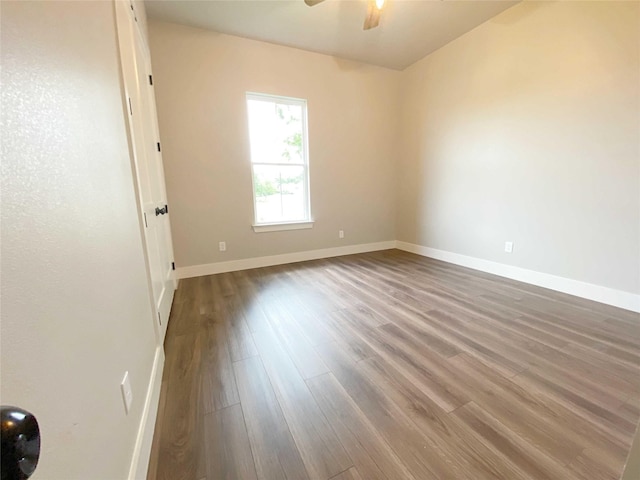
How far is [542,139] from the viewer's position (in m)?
2.75

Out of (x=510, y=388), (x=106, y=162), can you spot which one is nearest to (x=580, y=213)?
(x=510, y=388)

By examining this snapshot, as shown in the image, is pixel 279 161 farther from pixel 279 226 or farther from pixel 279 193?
pixel 279 226

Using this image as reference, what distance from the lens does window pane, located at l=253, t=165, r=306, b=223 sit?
145 inches

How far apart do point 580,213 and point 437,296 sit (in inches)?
61.4

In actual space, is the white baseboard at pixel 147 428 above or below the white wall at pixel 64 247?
below

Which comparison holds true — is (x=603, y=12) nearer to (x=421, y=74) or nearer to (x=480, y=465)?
(x=421, y=74)

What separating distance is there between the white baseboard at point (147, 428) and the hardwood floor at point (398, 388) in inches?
1.8

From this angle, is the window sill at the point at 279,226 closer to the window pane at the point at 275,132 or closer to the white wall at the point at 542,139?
the window pane at the point at 275,132

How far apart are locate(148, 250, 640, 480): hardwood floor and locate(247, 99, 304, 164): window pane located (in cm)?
207

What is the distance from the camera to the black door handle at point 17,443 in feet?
0.82

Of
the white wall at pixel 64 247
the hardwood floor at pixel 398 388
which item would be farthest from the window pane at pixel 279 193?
the white wall at pixel 64 247

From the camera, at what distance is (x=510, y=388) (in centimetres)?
142

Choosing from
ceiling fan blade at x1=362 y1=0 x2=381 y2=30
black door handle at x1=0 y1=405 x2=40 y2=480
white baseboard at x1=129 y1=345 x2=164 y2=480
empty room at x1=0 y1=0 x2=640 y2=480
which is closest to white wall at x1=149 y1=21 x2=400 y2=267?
empty room at x1=0 y1=0 x2=640 y2=480

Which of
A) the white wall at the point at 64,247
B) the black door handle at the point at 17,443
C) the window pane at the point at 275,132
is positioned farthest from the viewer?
the window pane at the point at 275,132
